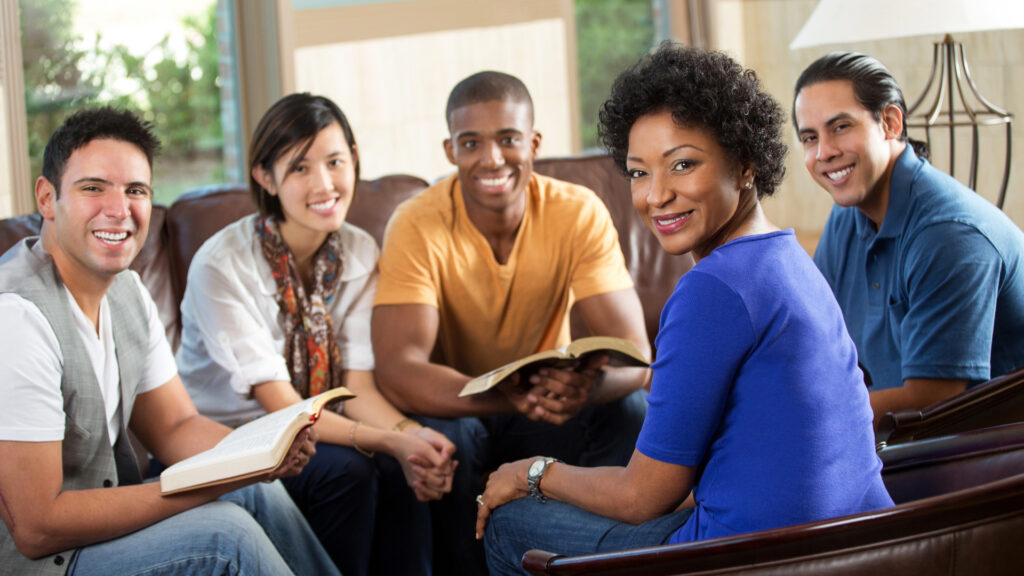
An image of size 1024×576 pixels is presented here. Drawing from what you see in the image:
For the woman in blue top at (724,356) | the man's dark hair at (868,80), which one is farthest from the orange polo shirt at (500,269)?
the woman in blue top at (724,356)

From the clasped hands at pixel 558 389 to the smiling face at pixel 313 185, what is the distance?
564 mm

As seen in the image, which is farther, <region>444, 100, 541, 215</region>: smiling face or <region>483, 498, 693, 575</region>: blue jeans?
<region>444, 100, 541, 215</region>: smiling face

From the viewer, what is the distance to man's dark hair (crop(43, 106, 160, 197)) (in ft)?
5.39

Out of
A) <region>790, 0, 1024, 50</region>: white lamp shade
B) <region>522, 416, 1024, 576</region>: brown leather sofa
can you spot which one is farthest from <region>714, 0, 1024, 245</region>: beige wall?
<region>522, 416, 1024, 576</region>: brown leather sofa

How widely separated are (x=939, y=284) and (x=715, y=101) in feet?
2.35

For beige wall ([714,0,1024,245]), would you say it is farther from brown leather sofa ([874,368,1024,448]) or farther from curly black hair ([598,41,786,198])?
curly black hair ([598,41,786,198])

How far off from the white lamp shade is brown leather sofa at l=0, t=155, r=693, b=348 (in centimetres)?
66

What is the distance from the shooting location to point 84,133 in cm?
165

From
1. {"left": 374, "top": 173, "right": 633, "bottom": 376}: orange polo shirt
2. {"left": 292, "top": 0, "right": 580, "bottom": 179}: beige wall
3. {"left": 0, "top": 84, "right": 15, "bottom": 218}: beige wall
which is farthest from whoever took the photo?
{"left": 292, "top": 0, "right": 580, "bottom": 179}: beige wall

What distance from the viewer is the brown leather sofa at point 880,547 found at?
1005 millimetres

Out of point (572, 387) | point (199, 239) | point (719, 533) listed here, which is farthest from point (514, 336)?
point (719, 533)

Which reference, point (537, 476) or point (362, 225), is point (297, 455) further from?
point (362, 225)

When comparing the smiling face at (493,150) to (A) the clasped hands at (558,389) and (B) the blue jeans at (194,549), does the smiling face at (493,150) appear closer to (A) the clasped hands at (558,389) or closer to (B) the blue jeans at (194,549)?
(A) the clasped hands at (558,389)

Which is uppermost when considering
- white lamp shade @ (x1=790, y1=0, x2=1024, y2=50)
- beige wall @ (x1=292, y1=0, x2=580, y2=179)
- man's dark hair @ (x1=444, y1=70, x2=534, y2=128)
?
beige wall @ (x1=292, y1=0, x2=580, y2=179)
